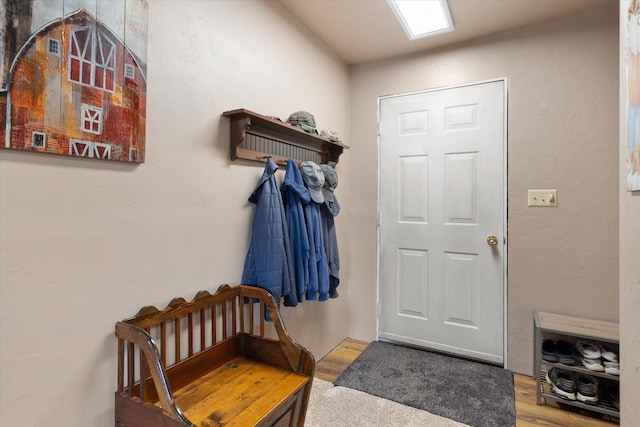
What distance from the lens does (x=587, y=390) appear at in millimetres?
1859

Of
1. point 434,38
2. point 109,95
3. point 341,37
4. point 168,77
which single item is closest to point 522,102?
point 434,38

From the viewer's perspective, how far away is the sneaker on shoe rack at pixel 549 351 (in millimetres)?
1957

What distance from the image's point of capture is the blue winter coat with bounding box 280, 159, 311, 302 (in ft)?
6.28

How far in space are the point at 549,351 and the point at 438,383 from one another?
0.68 metres

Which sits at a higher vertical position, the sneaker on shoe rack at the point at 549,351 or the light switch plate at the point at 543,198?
the light switch plate at the point at 543,198

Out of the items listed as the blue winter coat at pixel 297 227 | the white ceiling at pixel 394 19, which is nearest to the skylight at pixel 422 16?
the white ceiling at pixel 394 19

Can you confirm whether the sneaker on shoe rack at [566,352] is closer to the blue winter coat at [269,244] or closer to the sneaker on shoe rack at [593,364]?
the sneaker on shoe rack at [593,364]

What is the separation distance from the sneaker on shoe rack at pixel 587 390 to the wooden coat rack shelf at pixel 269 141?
2.04 metres

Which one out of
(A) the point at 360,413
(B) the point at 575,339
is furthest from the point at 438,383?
(B) the point at 575,339

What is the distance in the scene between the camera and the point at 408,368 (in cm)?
237

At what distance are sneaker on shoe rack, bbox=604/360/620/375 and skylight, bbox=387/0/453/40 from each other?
2.21 meters

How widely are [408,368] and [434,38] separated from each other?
2.36 m

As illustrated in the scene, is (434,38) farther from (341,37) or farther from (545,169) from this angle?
(545,169)

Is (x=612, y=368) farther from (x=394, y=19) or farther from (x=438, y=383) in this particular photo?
(x=394, y=19)
